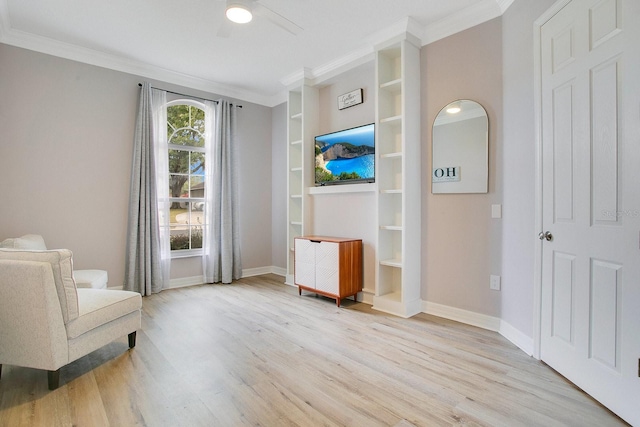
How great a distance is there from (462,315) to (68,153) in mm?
4613

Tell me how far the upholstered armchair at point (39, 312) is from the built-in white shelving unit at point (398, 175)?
268 cm

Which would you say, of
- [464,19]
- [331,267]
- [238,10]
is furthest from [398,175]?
[238,10]

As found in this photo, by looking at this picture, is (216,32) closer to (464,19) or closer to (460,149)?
(464,19)

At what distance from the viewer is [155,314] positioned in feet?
11.1

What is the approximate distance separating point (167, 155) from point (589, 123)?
4.45 meters

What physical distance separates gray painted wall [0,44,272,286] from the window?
17.4 inches

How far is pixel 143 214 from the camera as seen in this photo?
407 centimetres

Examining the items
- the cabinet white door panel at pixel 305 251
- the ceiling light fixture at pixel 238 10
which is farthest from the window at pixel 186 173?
the ceiling light fixture at pixel 238 10

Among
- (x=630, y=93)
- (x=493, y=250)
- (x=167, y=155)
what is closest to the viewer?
(x=630, y=93)

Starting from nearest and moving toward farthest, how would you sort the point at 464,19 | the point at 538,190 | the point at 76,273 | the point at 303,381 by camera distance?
the point at 303,381 → the point at 538,190 → the point at 464,19 → the point at 76,273

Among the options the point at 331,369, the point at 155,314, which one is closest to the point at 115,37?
the point at 155,314

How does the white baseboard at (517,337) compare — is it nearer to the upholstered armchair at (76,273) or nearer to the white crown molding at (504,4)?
the white crown molding at (504,4)

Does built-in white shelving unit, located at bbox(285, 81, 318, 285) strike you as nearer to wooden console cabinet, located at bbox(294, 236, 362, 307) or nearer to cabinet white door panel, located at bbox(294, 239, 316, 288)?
cabinet white door panel, located at bbox(294, 239, 316, 288)

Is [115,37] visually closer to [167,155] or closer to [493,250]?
[167,155]
